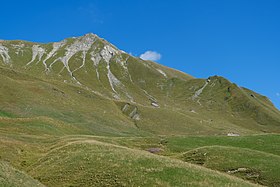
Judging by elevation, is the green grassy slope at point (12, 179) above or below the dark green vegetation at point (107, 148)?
below

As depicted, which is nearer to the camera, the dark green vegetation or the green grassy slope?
the green grassy slope

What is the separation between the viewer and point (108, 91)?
19938 cm

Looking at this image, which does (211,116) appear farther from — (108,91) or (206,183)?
(206,183)

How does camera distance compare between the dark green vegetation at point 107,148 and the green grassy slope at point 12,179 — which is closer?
the green grassy slope at point 12,179

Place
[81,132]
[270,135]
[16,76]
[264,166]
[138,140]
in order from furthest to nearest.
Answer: [16,76], [81,132], [138,140], [270,135], [264,166]

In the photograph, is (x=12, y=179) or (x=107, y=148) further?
(x=107, y=148)

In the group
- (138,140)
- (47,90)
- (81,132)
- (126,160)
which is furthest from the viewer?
(47,90)

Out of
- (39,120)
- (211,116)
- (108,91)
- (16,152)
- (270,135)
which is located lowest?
(16,152)

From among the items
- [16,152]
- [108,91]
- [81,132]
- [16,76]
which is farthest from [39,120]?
[108,91]

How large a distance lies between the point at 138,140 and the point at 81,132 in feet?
53.2

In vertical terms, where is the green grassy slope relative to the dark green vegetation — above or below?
below

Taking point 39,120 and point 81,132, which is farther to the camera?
point 81,132

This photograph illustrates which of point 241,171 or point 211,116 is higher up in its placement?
point 211,116

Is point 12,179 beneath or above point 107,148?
beneath
